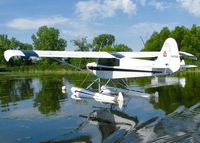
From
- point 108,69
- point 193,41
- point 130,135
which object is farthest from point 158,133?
point 193,41

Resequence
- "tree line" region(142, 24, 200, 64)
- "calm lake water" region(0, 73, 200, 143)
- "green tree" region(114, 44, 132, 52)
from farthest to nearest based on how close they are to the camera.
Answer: "green tree" region(114, 44, 132, 52) → "tree line" region(142, 24, 200, 64) → "calm lake water" region(0, 73, 200, 143)

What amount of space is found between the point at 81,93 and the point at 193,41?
170 ft

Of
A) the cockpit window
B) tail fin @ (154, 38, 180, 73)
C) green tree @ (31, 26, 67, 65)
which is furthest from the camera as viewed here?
green tree @ (31, 26, 67, 65)

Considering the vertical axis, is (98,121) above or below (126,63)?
below

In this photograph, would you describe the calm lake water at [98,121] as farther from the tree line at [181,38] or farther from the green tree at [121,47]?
the green tree at [121,47]

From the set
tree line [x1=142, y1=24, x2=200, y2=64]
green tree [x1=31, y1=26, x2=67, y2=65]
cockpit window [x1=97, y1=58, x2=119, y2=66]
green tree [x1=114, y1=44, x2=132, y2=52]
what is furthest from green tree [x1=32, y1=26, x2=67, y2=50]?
cockpit window [x1=97, y1=58, x2=119, y2=66]

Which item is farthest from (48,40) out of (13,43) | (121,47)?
(121,47)

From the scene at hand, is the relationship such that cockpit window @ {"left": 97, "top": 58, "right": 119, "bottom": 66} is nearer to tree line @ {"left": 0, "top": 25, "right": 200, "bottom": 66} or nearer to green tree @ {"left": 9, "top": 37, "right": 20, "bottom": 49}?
tree line @ {"left": 0, "top": 25, "right": 200, "bottom": 66}

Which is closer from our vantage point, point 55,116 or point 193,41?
point 55,116

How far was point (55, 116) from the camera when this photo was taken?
10797 millimetres

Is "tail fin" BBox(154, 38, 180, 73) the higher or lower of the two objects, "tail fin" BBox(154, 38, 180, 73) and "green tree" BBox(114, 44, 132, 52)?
the lower

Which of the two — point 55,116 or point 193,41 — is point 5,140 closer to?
point 55,116

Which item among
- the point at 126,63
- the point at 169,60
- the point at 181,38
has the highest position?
the point at 181,38

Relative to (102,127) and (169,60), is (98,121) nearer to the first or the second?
(102,127)
